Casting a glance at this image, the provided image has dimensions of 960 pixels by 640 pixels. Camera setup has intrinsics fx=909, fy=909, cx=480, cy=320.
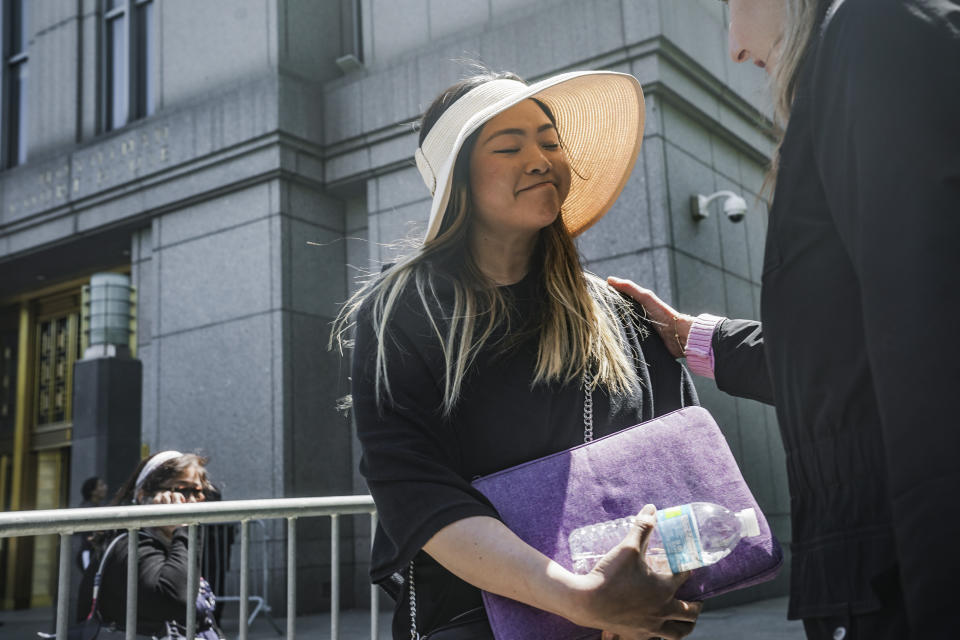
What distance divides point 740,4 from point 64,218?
12005mm

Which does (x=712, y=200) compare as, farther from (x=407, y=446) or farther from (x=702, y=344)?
(x=407, y=446)

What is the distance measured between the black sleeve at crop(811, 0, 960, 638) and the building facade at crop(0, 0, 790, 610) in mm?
7061

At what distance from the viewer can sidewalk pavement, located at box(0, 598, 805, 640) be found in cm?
662

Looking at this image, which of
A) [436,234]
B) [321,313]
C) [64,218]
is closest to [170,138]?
[64,218]

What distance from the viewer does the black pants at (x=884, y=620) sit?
96cm

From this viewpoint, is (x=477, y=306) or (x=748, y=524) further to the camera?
(x=477, y=306)

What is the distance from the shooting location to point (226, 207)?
10.3 metres

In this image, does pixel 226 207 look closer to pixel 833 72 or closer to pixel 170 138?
pixel 170 138

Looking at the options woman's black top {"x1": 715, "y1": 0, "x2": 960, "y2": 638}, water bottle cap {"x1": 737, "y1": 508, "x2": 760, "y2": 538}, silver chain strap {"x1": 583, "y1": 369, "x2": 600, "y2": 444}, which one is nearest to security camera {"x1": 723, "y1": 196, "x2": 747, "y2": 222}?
silver chain strap {"x1": 583, "y1": 369, "x2": 600, "y2": 444}

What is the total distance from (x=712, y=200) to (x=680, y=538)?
7807 millimetres

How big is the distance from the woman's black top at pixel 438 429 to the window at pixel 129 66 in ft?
37.2

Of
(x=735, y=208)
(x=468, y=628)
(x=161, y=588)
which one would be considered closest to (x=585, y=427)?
(x=468, y=628)

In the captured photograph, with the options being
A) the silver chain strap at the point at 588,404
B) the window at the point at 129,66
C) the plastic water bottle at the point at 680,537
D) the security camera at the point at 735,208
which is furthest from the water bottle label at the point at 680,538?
the window at the point at 129,66

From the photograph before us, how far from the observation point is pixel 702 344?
194 centimetres
